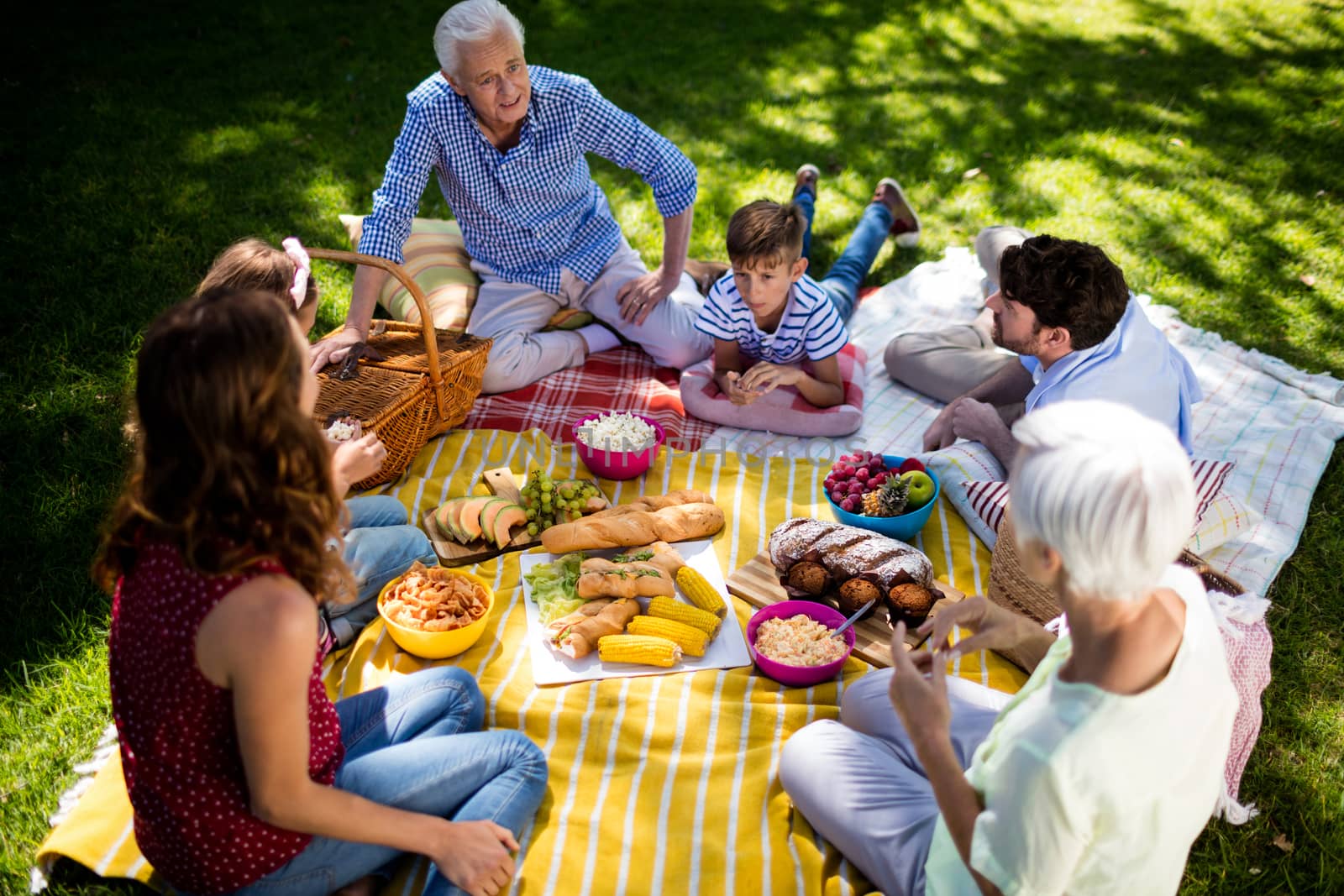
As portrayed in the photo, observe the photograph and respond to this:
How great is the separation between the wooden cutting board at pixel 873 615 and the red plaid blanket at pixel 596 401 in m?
1.04

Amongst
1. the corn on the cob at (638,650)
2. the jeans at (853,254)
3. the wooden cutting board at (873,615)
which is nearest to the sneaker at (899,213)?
the jeans at (853,254)

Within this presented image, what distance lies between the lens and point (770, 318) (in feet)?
15.2

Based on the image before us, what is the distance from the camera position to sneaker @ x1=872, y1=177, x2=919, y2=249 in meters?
6.07

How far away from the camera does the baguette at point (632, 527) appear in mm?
3682

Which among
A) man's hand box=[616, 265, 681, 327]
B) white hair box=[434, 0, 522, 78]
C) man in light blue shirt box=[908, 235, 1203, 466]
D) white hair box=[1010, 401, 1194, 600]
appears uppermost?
white hair box=[434, 0, 522, 78]

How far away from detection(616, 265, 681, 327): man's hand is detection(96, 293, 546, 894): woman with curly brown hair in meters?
2.98

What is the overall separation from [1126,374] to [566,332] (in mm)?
2831

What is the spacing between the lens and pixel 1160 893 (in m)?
2.01

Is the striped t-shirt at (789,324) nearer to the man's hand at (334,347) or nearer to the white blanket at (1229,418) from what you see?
the white blanket at (1229,418)

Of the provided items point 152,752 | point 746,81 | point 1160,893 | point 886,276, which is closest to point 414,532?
Result: point 152,752

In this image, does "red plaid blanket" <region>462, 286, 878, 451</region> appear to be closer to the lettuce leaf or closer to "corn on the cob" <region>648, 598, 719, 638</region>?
the lettuce leaf

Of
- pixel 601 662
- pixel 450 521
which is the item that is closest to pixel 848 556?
pixel 601 662

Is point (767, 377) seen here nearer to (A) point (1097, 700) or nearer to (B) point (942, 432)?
(B) point (942, 432)

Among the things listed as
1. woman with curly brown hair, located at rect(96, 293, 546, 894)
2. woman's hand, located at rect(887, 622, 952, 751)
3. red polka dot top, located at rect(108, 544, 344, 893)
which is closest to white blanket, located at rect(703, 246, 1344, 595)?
woman's hand, located at rect(887, 622, 952, 751)
